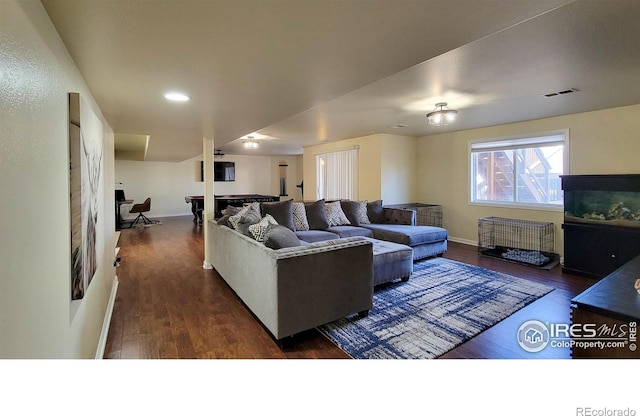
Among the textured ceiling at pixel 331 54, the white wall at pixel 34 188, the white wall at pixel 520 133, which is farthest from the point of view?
the white wall at pixel 520 133

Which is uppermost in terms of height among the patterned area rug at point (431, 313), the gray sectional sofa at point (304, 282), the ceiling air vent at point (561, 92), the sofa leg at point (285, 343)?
the ceiling air vent at point (561, 92)

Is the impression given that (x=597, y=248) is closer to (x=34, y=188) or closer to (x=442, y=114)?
(x=442, y=114)

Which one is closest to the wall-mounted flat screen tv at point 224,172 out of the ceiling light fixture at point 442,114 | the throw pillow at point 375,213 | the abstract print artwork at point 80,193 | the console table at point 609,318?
the throw pillow at point 375,213

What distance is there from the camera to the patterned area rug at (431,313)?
2211mm

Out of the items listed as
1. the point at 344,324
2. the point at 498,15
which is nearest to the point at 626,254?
the point at 344,324

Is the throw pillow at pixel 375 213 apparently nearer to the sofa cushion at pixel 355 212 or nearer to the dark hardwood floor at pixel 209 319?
the sofa cushion at pixel 355 212

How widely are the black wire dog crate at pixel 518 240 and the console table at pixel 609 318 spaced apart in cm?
332

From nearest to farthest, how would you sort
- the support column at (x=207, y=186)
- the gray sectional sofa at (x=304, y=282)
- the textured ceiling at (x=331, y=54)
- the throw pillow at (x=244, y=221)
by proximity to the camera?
the textured ceiling at (x=331, y=54) < the gray sectional sofa at (x=304, y=282) < the throw pillow at (x=244, y=221) < the support column at (x=207, y=186)

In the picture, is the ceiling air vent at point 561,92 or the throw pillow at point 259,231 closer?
the throw pillow at point 259,231

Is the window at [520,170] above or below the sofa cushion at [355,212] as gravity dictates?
above

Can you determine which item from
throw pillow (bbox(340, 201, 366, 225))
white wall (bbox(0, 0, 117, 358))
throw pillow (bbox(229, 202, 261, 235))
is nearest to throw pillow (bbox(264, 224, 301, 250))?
throw pillow (bbox(229, 202, 261, 235))

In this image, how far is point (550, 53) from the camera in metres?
2.17
